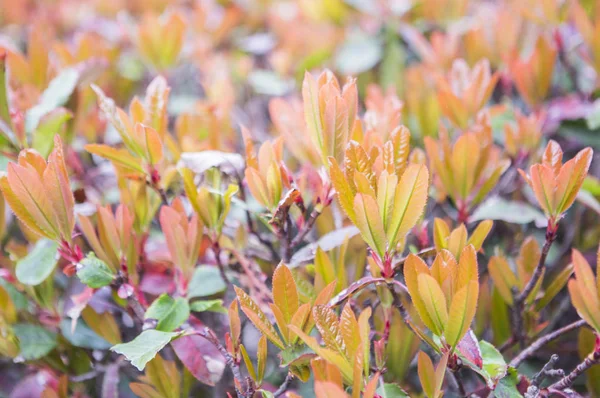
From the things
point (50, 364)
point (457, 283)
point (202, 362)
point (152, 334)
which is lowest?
point (50, 364)

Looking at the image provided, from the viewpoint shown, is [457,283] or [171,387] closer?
[457,283]

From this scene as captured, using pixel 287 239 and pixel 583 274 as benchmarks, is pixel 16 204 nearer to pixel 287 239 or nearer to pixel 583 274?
pixel 287 239

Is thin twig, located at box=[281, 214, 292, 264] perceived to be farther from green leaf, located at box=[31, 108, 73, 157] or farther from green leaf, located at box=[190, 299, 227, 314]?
green leaf, located at box=[31, 108, 73, 157]

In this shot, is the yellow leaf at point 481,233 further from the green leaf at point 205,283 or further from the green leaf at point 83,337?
the green leaf at point 83,337

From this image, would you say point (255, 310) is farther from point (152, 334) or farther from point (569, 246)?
point (569, 246)

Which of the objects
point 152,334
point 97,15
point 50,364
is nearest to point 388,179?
point 152,334

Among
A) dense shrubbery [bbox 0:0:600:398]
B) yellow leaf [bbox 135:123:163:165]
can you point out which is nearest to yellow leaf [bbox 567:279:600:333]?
dense shrubbery [bbox 0:0:600:398]

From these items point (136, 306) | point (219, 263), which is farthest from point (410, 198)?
point (136, 306)

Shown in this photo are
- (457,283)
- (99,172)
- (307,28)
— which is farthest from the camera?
(307,28)
